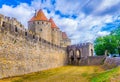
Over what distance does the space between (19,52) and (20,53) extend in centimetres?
32

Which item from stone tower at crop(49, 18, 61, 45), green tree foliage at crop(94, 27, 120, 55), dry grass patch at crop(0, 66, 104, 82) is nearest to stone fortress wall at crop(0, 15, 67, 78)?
dry grass patch at crop(0, 66, 104, 82)

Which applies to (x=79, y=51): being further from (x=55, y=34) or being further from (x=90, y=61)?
(x=90, y=61)

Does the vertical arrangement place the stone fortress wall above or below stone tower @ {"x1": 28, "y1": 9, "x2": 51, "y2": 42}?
below

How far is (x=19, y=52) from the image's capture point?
2477 centimetres

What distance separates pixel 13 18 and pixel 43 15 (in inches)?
554

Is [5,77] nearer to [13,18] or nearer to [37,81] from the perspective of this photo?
[37,81]

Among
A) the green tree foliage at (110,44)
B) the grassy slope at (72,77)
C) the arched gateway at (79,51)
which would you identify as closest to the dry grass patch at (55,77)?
the grassy slope at (72,77)

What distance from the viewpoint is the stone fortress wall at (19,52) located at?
69.9 ft

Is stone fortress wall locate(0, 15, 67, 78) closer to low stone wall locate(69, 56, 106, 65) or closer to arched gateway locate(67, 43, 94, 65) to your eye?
low stone wall locate(69, 56, 106, 65)

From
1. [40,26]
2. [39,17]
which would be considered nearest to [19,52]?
[40,26]

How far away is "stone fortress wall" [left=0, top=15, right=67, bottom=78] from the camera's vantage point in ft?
69.9

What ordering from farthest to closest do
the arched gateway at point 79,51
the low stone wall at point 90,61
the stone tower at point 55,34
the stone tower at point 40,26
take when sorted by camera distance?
1. the arched gateway at point 79,51
2. the stone tower at point 55,34
3. the stone tower at point 40,26
4. the low stone wall at point 90,61

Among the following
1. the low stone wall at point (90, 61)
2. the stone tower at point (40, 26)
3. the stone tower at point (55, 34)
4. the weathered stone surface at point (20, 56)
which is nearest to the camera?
the weathered stone surface at point (20, 56)

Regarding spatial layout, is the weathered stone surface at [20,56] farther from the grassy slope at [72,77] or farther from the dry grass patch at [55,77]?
the grassy slope at [72,77]
